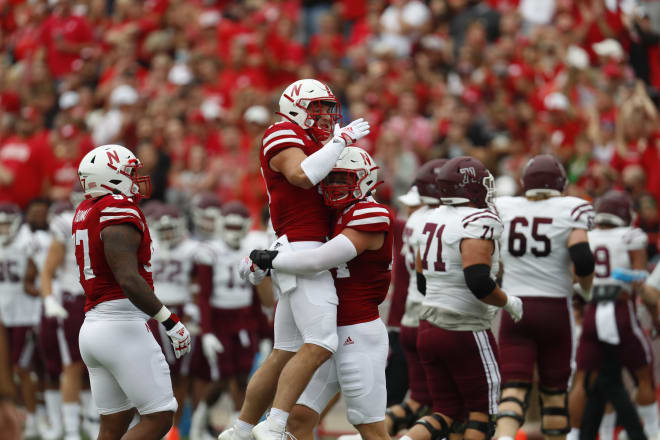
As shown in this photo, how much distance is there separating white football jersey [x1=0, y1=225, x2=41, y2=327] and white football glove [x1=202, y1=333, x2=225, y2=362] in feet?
6.30

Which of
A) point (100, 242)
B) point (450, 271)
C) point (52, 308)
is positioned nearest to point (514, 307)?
point (450, 271)

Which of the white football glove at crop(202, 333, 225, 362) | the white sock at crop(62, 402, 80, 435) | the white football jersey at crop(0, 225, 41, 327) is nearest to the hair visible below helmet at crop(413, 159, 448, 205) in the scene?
the white football glove at crop(202, 333, 225, 362)

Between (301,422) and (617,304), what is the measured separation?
3210mm

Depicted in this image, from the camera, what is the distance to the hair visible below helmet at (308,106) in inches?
252

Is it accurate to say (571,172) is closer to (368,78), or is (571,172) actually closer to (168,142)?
(368,78)

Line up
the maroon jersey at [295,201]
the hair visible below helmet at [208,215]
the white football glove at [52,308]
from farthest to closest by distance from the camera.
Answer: the hair visible below helmet at [208,215] < the white football glove at [52,308] < the maroon jersey at [295,201]

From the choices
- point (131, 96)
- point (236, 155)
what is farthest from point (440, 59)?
point (131, 96)

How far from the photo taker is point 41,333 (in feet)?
33.9

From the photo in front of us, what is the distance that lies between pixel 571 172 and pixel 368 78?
3722 millimetres

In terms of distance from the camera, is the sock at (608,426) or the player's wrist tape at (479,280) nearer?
the player's wrist tape at (479,280)

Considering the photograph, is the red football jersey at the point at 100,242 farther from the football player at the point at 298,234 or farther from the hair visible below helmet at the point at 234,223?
the hair visible below helmet at the point at 234,223

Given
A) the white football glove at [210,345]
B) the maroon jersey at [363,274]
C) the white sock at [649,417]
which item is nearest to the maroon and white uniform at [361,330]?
the maroon jersey at [363,274]

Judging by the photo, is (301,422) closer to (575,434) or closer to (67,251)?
(575,434)

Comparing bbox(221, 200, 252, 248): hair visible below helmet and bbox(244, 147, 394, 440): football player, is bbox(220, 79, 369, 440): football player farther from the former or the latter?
bbox(221, 200, 252, 248): hair visible below helmet
